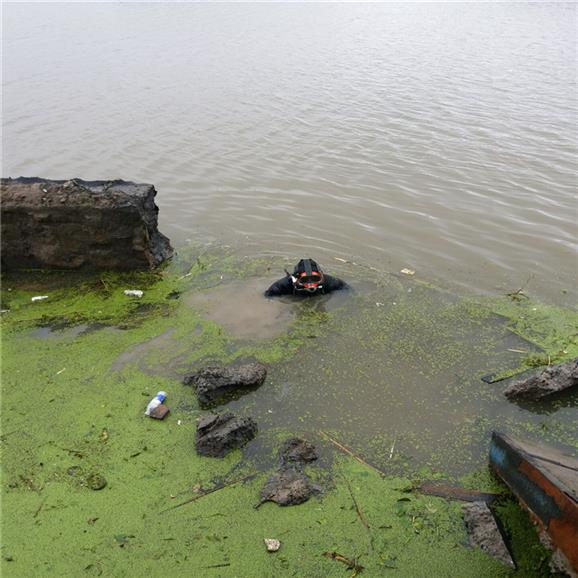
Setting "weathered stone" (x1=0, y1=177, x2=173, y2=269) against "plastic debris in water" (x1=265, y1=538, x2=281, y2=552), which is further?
"weathered stone" (x1=0, y1=177, x2=173, y2=269)

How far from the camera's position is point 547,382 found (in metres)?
5.20

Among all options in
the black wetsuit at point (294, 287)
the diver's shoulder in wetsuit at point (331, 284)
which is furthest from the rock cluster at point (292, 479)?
the diver's shoulder in wetsuit at point (331, 284)

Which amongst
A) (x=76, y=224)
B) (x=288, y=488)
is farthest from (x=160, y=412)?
(x=76, y=224)

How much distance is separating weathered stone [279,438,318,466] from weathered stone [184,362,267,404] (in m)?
0.92

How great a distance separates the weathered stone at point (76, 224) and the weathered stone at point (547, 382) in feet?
16.9

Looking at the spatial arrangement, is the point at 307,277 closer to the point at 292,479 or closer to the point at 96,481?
the point at 292,479

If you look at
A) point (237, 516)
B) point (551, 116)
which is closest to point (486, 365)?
point (237, 516)

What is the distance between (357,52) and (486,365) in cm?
1917

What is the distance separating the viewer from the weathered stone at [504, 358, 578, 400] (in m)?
5.20

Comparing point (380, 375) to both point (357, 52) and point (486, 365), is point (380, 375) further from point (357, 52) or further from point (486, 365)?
point (357, 52)

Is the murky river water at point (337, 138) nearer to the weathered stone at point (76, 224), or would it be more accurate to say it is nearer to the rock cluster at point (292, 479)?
the weathered stone at point (76, 224)

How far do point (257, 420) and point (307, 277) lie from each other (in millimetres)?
2316

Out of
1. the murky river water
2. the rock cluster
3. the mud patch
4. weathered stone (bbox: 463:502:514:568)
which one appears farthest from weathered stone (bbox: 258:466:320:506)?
the murky river water

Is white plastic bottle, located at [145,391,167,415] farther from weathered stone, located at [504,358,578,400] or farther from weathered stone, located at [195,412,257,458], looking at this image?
weathered stone, located at [504,358,578,400]
